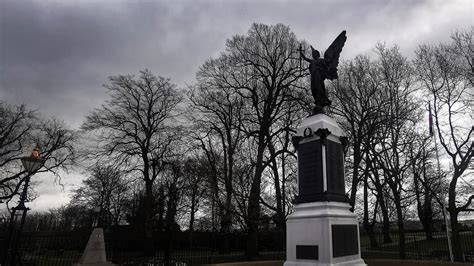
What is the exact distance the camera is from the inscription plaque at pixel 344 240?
27.6 ft

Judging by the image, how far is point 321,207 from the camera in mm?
8789

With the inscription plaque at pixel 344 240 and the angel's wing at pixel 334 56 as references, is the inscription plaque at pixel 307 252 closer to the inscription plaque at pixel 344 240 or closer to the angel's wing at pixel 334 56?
the inscription plaque at pixel 344 240

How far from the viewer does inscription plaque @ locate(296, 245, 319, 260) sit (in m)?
8.48

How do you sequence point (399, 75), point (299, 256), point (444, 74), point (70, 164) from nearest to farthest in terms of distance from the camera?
point (299, 256) → point (444, 74) → point (399, 75) → point (70, 164)

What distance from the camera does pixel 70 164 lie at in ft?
95.3

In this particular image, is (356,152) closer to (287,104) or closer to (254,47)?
(287,104)

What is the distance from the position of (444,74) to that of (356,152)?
6.57 meters

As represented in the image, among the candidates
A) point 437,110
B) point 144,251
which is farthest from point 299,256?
point 437,110

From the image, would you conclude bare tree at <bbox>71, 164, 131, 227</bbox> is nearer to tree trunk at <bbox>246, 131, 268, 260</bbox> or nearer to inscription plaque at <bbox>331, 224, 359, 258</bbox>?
tree trunk at <bbox>246, 131, 268, 260</bbox>

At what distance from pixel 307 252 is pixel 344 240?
1000 millimetres

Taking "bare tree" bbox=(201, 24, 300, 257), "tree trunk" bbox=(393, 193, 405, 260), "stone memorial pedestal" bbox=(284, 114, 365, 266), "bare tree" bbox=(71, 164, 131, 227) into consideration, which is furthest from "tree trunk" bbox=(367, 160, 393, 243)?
"bare tree" bbox=(71, 164, 131, 227)

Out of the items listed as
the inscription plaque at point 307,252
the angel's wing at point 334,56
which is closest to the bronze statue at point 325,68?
the angel's wing at point 334,56

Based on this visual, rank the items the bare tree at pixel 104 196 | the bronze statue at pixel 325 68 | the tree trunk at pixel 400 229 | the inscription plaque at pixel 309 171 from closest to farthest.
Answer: the inscription plaque at pixel 309 171 < the bronze statue at pixel 325 68 < the tree trunk at pixel 400 229 < the bare tree at pixel 104 196

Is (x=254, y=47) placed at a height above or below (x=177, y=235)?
above
